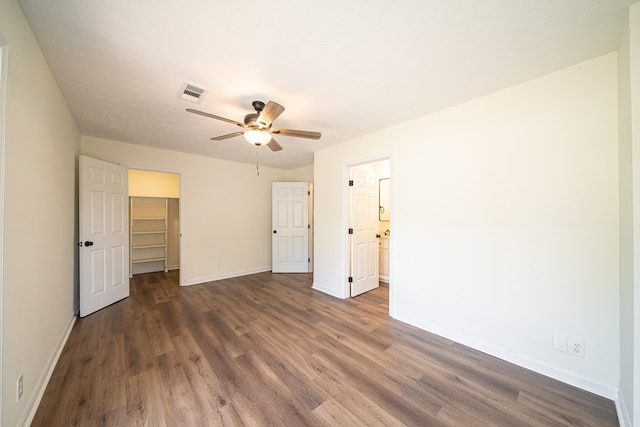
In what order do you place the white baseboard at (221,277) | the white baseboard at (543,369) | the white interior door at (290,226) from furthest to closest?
the white interior door at (290,226), the white baseboard at (221,277), the white baseboard at (543,369)

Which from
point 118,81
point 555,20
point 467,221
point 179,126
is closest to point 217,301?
point 179,126

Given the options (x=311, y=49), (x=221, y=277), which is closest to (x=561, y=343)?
(x=311, y=49)

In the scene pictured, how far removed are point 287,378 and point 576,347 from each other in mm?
2183

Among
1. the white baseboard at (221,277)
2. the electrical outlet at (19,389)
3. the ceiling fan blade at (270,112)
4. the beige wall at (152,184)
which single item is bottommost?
the white baseboard at (221,277)

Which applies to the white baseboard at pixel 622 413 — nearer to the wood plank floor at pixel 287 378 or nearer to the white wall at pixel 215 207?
the wood plank floor at pixel 287 378

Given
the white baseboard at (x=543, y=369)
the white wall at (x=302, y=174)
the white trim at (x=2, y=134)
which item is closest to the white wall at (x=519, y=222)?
the white baseboard at (x=543, y=369)

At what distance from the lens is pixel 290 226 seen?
16.5 feet

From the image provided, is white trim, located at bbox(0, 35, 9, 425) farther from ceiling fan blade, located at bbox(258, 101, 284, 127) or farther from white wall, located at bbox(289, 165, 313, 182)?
white wall, located at bbox(289, 165, 313, 182)

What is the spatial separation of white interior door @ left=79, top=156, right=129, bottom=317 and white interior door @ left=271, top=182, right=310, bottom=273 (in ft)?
8.30

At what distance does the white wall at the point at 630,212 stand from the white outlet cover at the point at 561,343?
0.94 ft

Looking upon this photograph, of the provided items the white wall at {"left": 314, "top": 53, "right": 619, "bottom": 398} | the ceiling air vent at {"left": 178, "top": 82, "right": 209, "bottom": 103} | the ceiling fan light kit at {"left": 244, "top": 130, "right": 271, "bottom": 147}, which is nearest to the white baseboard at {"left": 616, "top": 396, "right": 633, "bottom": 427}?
the white wall at {"left": 314, "top": 53, "right": 619, "bottom": 398}

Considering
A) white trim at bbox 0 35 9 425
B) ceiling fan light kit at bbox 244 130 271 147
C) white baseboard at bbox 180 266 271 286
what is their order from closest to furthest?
1. white trim at bbox 0 35 9 425
2. ceiling fan light kit at bbox 244 130 271 147
3. white baseboard at bbox 180 266 271 286

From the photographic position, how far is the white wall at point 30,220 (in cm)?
121

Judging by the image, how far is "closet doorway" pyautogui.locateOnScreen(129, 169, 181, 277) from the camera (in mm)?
4859
